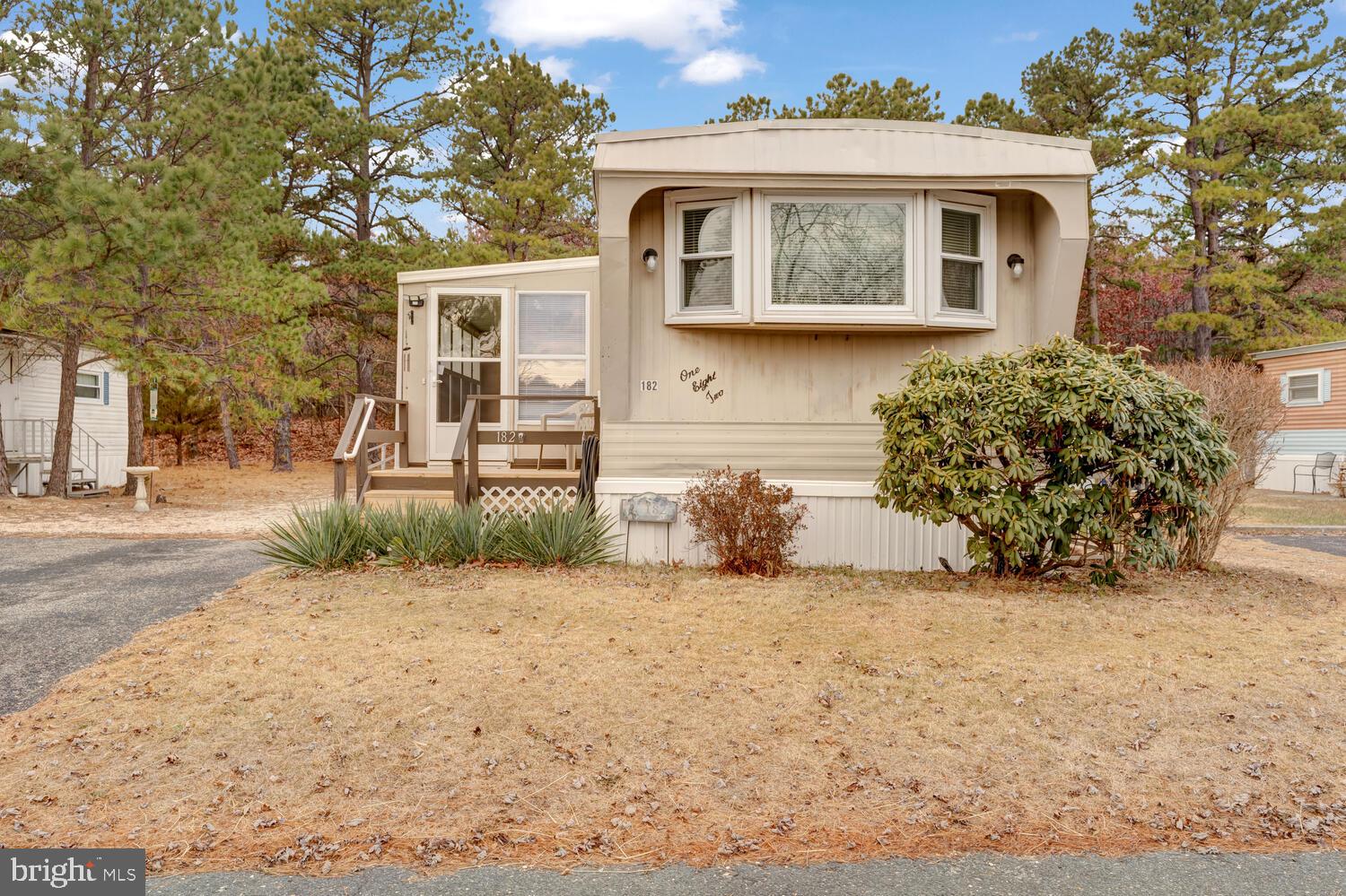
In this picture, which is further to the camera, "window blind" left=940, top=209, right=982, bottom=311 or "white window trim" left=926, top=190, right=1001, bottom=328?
"window blind" left=940, top=209, right=982, bottom=311

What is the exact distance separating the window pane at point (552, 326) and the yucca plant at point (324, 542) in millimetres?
3383

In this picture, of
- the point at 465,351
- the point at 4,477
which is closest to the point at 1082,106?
the point at 465,351

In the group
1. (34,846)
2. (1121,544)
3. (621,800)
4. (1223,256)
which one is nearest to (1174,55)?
(1223,256)

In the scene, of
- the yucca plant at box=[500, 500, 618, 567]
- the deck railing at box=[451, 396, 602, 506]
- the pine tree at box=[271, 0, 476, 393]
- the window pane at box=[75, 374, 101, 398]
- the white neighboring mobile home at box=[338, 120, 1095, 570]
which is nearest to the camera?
the yucca plant at box=[500, 500, 618, 567]

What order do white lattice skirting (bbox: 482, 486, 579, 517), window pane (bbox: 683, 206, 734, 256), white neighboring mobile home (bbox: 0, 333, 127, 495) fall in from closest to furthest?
window pane (bbox: 683, 206, 734, 256) → white lattice skirting (bbox: 482, 486, 579, 517) → white neighboring mobile home (bbox: 0, 333, 127, 495)

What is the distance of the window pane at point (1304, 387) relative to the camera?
18.4 meters

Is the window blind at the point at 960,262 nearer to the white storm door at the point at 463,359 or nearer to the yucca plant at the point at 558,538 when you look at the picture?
the yucca plant at the point at 558,538

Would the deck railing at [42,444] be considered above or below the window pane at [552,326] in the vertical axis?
below

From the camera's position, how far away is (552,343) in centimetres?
1017

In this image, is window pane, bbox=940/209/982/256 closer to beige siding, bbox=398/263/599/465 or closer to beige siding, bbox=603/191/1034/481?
beige siding, bbox=603/191/1034/481

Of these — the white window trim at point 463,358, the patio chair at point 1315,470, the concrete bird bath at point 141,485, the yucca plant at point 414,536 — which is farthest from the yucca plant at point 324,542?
the patio chair at point 1315,470

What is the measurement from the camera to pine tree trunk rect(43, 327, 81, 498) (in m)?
14.6

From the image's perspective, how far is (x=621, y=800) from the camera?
3.34 meters

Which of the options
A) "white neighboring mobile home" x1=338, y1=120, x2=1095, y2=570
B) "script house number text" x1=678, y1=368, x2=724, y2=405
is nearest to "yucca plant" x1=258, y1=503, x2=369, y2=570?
"white neighboring mobile home" x1=338, y1=120, x2=1095, y2=570
